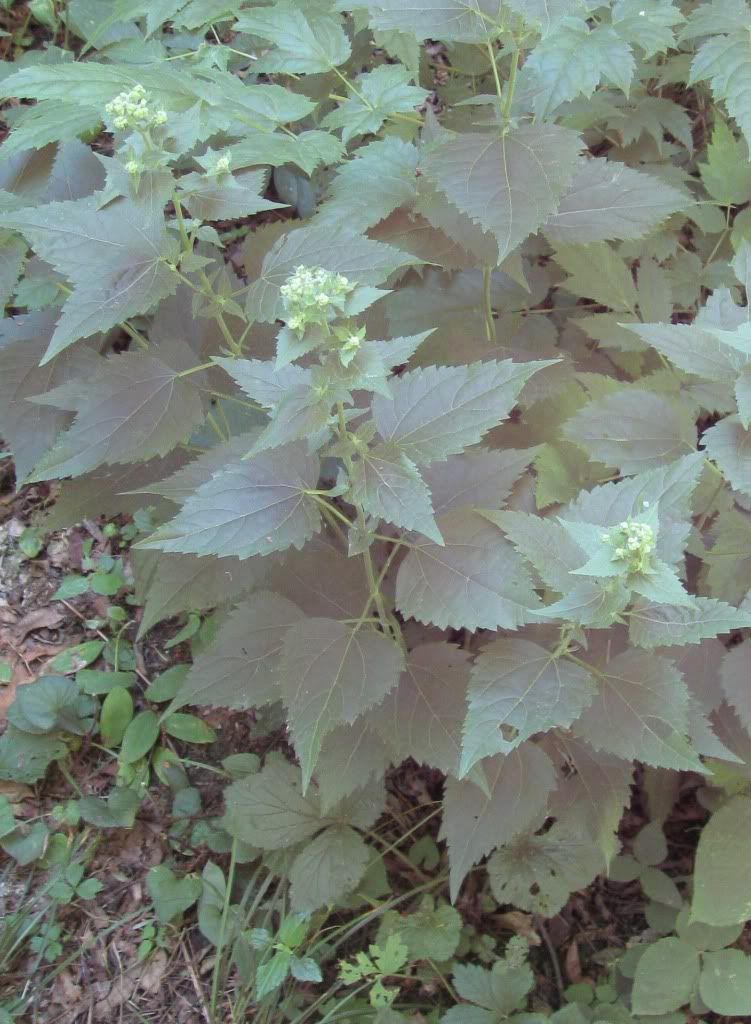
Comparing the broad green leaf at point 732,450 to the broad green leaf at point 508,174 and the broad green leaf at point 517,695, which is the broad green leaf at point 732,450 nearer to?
the broad green leaf at point 517,695

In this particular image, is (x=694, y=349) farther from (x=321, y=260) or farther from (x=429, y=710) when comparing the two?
(x=429, y=710)

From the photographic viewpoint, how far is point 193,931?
2.99 meters

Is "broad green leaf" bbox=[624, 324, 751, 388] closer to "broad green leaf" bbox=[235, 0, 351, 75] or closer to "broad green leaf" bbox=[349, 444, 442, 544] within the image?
"broad green leaf" bbox=[349, 444, 442, 544]

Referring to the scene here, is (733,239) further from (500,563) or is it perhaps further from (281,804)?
(281,804)

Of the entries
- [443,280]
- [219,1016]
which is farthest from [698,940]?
[443,280]

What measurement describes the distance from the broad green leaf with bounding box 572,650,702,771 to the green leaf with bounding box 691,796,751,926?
80cm

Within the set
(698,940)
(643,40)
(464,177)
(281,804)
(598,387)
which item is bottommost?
(698,940)

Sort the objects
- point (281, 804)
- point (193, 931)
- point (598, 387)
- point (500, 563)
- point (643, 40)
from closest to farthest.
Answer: point (500, 563), point (643, 40), point (598, 387), point (281, 804), point (193, 931)

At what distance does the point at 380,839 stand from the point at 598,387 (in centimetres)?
179

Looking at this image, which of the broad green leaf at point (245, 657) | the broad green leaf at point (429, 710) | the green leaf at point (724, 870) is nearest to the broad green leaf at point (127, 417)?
the broad green leaf at point (245, 657)

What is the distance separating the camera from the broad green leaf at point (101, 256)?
1949mm

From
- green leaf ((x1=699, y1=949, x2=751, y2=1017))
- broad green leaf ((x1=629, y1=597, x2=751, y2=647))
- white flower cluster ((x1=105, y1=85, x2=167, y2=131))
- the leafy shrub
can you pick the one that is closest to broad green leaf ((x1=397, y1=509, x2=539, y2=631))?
the leafy shrub

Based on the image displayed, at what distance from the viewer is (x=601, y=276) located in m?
2.91

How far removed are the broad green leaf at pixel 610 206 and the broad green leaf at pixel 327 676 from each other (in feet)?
4.49
